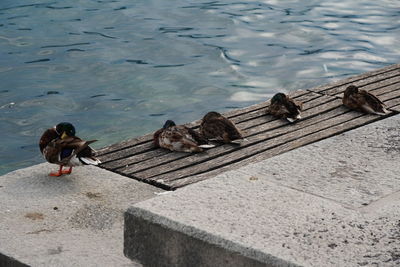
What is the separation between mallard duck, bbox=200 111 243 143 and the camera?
22.4 feet

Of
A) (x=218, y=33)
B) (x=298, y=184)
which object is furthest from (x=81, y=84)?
(x=298, y=184)

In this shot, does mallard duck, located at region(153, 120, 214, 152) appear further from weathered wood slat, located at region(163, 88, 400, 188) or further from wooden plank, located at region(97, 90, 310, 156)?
weathered wood slat, located at region(163, 88, 400, 188)

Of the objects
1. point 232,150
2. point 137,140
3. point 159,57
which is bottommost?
point 159,57

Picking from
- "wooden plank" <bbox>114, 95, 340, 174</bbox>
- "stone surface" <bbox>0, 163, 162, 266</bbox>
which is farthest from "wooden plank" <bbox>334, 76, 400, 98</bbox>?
"stone surface" <bbox>0, 163, 162, 266</bbox>

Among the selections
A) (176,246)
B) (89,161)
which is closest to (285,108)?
(89,161)

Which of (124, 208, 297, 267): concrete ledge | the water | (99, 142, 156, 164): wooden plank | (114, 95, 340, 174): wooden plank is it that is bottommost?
the water

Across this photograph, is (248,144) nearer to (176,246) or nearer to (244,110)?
(244,110)

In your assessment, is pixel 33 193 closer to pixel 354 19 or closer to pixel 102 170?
pixel 102 170

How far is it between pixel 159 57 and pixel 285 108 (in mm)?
5741

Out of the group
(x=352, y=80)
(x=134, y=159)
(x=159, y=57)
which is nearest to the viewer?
(x=134, y=159)

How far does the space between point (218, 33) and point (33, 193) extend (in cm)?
821

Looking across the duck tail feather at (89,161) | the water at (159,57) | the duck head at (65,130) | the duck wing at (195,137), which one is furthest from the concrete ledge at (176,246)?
the water at (159,57)

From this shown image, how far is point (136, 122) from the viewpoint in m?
10.7

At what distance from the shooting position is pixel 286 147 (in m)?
6.66
